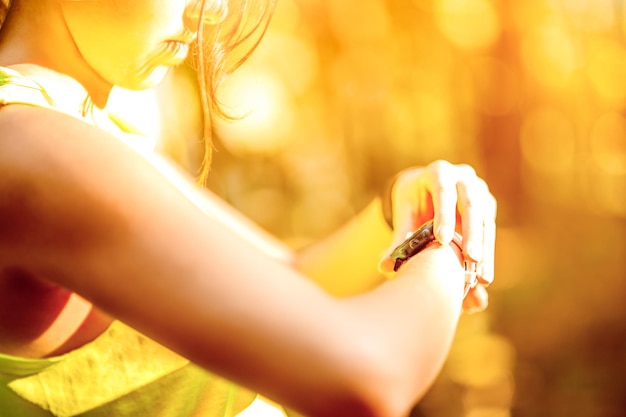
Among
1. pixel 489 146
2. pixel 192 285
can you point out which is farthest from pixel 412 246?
pixel 489 146

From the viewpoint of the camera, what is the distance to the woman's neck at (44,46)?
2.39ft

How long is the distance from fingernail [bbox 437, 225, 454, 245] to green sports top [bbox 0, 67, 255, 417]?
0.98 ft

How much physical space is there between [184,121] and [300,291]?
1.88 meters

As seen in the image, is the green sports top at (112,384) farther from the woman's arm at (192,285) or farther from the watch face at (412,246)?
the watch face at (412,246)

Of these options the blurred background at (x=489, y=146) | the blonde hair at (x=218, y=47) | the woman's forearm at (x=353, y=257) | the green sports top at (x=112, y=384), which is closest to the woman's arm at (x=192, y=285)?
the green sports top at (x=112, y=384)

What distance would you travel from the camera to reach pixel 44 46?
2.41ft

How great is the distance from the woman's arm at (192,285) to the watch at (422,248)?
0.16 metres

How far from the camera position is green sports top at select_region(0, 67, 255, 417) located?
0.71 m

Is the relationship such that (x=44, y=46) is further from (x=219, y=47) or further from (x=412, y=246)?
(x=412, y=246)

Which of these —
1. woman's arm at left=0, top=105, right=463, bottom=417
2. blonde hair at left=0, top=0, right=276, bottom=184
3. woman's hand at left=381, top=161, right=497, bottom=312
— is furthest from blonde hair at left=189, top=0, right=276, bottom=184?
woman's arm at left=0, top=105, right=463, bottom=417

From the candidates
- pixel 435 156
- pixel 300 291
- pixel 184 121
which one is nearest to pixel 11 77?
pixel 300 291

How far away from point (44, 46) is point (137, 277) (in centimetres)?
32

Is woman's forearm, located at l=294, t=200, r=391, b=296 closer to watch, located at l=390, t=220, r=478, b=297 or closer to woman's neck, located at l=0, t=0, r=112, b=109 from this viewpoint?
watch, located at l=390, t=220, r=478, b=297

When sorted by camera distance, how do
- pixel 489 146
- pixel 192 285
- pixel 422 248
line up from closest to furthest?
1. pixel 192 285
2. pixel 422 248
3. pixel 489 146
